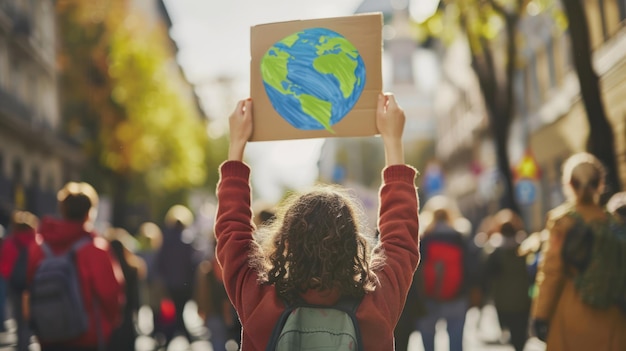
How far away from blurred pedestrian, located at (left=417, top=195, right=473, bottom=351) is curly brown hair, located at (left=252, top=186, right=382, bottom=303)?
6.82m

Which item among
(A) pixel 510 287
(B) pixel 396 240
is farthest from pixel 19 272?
(B) pixel 396 240

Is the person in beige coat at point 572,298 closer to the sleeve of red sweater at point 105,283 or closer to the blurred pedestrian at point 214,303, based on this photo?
the sleeve of red sweater at point 105,283

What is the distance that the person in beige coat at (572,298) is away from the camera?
5.52 metres

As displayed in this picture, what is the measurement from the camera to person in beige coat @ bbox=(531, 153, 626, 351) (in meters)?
5.52

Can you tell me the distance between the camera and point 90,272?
624 centimetres

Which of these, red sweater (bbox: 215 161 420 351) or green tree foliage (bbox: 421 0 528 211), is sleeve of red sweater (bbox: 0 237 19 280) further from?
red sweater (bbox: 215 161 420 351)

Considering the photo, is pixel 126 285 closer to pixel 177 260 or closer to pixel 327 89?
pixel 177 260

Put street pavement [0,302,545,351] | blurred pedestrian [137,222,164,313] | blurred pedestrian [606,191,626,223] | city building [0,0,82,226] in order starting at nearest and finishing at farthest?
blurred pedestrian [606,191,626,223]
blurred pedestrian [137,222,164,313]
street pavement [0,302,545,351]
city building [0,0,82,226]

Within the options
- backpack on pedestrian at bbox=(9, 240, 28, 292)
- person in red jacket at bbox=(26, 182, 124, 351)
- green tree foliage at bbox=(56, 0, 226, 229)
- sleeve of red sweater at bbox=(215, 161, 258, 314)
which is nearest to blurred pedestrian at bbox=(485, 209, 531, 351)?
person in red jacket at bbox=(26, 182, 124, 351)

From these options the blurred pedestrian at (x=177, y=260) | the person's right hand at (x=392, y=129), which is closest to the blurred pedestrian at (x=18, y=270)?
the blurred pedestrian at (x=177, y=260)

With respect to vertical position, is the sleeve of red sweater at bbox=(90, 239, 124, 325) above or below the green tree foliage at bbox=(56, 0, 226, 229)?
below

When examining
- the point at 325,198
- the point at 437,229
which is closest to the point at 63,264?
the point at 325,198

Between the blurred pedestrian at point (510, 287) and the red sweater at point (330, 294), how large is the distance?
7113 mm

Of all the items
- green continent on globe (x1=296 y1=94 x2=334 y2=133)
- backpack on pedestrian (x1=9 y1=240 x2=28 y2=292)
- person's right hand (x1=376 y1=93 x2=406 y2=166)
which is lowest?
person's right hand (x1=376 y1=93 x2=406 y2=166)
